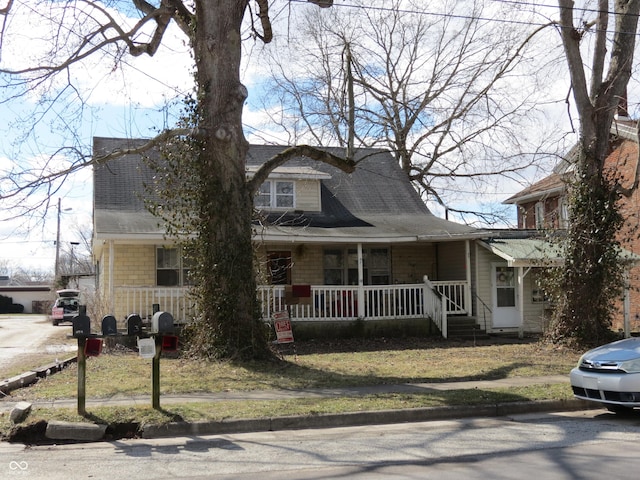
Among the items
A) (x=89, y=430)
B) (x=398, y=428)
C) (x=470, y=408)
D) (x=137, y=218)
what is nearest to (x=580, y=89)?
(x=470, y=408)

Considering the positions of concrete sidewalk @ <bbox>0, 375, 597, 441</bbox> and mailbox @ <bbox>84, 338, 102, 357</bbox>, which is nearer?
concrete sidewalk @ <bbox>0, 375, 597, 441</bbox>

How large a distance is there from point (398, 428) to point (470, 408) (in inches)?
51.4

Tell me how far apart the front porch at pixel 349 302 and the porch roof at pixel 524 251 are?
1.47 meters

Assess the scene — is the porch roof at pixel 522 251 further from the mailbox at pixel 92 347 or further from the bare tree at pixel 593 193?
the mailbox at pixel 92 347

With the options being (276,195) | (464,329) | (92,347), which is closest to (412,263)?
(464,329)

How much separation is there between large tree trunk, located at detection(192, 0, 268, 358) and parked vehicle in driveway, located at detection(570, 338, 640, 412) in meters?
6.16

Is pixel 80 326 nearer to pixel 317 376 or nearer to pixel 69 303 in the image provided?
pixel 317 376

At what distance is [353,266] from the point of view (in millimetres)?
21719

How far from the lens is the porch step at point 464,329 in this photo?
19453 millimetres

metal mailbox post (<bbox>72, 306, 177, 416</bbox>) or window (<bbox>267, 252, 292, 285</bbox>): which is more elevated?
window (<bbox>267, 252, 292, 285</bbox>)

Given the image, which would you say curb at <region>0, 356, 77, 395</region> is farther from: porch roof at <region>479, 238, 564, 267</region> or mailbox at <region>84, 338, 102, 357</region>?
porch roof at <region>479, 238, 564, 267</region>

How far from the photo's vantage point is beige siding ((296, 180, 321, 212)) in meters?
21.7

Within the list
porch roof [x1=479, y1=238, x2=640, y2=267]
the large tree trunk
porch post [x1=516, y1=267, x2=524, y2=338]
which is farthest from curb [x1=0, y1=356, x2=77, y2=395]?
porch post [x1=516, y1=267, x2=524, y2=338]

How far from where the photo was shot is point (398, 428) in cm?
834
